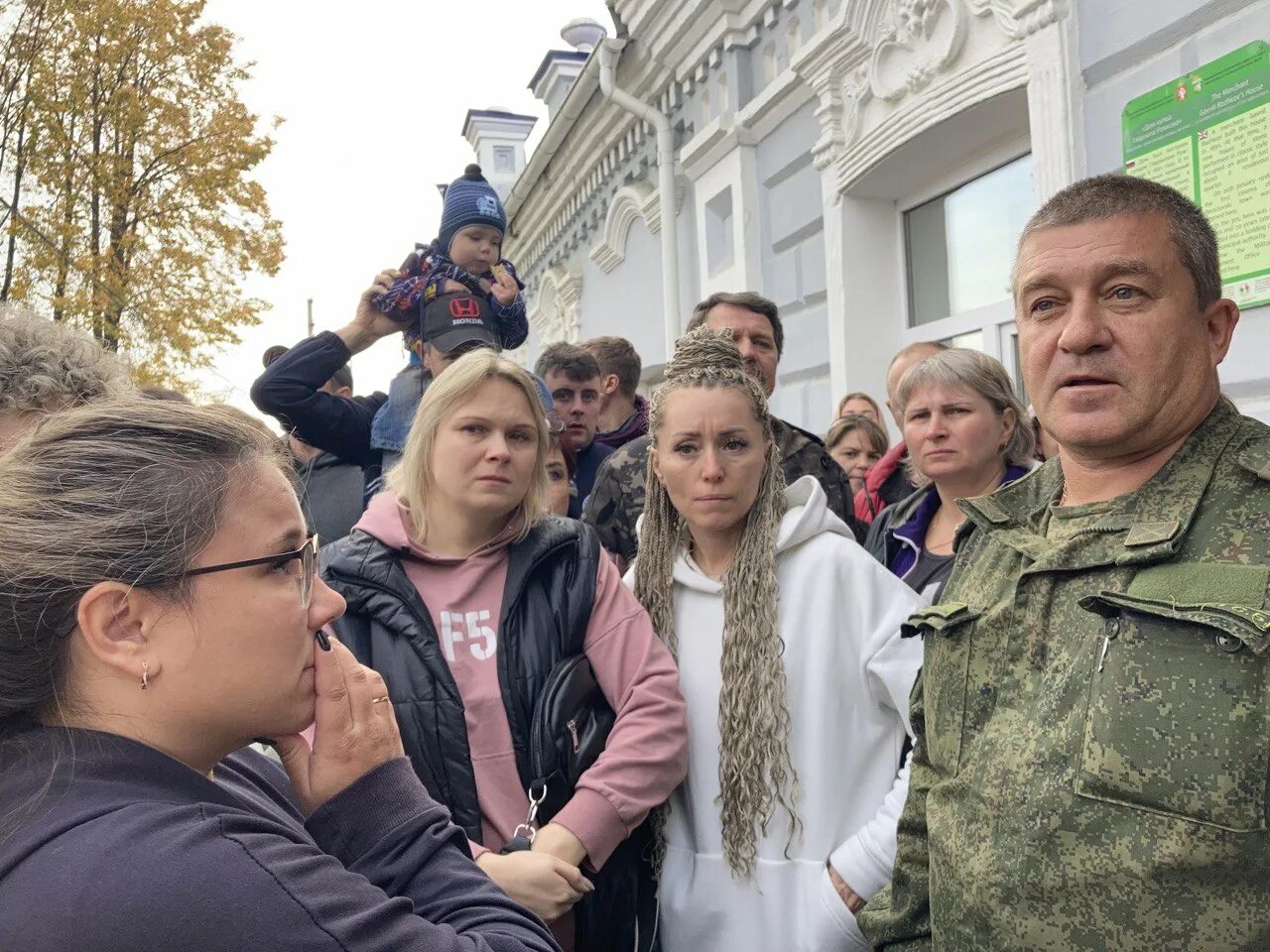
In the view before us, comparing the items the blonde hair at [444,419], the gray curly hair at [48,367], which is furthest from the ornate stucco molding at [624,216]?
the gray curly hair at [48,367]

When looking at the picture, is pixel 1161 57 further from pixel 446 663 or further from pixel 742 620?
pixel 446 663

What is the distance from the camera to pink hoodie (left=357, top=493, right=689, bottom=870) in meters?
1.94

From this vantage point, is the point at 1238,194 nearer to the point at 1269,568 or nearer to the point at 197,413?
the point at 1269,568

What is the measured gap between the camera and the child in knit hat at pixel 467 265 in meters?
3.49

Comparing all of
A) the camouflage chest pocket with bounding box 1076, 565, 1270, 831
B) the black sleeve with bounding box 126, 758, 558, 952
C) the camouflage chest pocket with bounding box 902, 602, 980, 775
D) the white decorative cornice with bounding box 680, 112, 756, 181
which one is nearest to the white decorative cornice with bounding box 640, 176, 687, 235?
the white decorative cornice with bounding box 680, 112, 756, 181

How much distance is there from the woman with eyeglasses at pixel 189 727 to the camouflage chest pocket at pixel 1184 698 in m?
0.76

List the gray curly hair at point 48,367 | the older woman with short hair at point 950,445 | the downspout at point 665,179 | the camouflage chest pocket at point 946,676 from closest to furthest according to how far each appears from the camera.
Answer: the camouflage chest pocket at point 946,676
the gray curly hair at point 48,367
the older woman with short hair at point 950,445
the downspout at point 665,179

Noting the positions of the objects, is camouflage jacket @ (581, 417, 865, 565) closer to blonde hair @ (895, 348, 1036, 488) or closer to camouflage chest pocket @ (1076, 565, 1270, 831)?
blonde hair @ (895, 348, 1036, 488)

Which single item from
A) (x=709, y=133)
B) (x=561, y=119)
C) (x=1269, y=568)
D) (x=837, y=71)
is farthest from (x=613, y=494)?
(x=561, y=119)

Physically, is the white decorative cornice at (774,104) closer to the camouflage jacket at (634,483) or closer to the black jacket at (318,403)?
the camouflage jacket at (634,483)

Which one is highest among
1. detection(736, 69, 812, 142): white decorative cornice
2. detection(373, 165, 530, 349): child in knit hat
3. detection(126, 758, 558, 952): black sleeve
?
detection(736, 69, 812, 142): white decorative cornice


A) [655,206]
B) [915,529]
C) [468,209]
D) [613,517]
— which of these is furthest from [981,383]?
[655,206]

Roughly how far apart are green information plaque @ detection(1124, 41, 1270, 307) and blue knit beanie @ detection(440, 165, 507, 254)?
88.3 inches

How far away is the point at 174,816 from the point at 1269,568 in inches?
50.0
